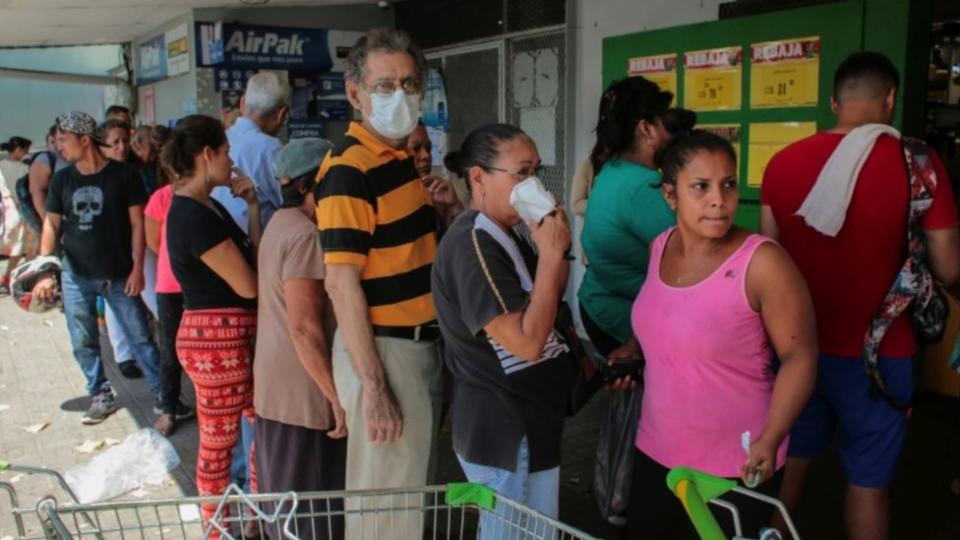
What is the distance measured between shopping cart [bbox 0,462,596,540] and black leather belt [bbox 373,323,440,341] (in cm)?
48

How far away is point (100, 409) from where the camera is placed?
5.49 m

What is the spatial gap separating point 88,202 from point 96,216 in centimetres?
11

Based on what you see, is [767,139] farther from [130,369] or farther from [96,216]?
[130,369]

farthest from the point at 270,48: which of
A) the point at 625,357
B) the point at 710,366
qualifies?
the point at 710,366

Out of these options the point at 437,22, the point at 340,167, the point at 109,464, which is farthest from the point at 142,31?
the point at 340,167

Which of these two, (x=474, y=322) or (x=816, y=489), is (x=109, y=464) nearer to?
(x=474, y=322)

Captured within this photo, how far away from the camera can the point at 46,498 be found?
1566 millimetres

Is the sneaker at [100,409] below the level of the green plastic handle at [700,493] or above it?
below

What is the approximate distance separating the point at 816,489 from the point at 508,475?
2606 mm

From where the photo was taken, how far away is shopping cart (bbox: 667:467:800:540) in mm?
1306

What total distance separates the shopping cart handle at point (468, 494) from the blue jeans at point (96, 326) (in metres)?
4.54

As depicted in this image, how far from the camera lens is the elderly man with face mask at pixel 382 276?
237cm

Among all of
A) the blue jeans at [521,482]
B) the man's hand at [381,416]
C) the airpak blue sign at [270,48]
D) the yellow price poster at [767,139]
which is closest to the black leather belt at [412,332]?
the man's hand at [381,416]

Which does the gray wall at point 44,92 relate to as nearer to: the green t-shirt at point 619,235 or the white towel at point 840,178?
the green t-shirt at point 619,235
